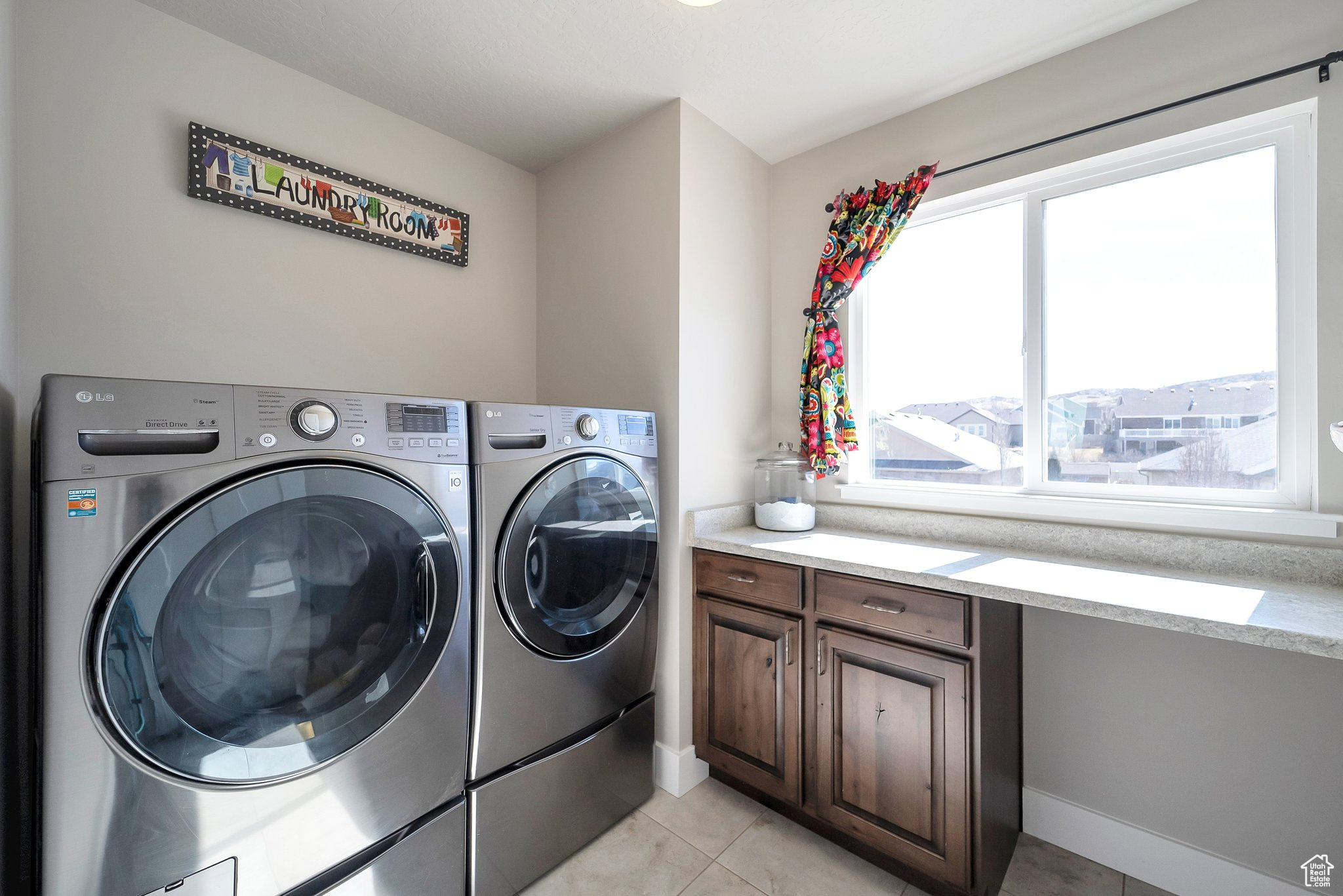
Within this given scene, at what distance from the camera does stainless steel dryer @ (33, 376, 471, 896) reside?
89 cm

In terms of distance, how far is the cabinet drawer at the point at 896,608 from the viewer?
56.9 inches

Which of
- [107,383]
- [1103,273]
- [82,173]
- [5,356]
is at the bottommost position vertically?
[107,383]

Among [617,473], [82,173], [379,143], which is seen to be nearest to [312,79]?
[379,143]

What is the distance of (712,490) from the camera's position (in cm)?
216

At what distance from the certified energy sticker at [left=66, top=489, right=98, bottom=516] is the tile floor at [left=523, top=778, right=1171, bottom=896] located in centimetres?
140

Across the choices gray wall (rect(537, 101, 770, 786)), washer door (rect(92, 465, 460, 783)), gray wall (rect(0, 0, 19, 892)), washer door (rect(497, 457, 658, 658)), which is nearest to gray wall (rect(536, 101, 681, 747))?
gray wall (rect(537, 101, 770, 786))

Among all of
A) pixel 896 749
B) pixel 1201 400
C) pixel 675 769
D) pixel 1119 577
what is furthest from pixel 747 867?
pixel 1201 400

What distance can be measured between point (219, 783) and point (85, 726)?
0.24m

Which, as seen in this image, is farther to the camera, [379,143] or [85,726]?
[379,143]

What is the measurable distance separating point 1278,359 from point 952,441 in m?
0.86

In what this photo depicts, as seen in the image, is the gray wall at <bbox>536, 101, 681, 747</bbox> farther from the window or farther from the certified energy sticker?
the certified energy sticker

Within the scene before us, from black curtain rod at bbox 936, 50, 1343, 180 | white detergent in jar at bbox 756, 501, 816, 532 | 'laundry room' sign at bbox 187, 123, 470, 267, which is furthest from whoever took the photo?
white detergent in jar at bbox 756, 501, 816, 532

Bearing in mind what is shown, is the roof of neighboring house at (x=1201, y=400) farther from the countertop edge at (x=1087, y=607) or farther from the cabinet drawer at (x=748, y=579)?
the cabinet drawer at (x=748, y=579)

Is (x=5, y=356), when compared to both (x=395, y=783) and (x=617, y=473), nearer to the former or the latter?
(x=395, y=783)
